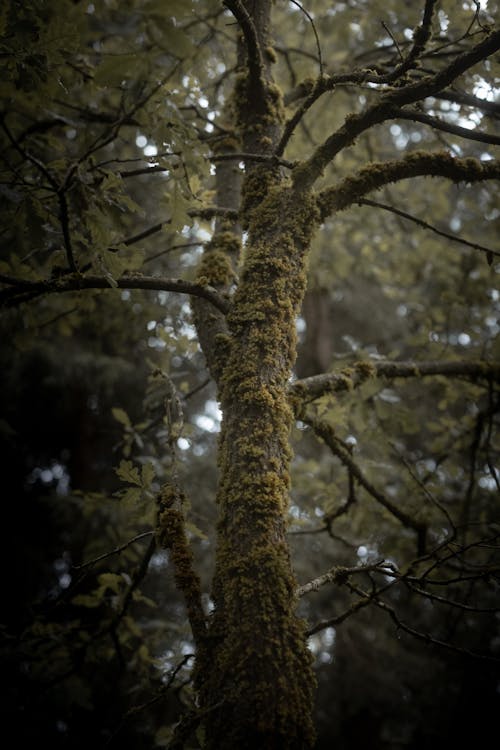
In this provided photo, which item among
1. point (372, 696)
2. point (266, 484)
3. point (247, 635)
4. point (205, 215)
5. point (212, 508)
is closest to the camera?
point (247, 635)

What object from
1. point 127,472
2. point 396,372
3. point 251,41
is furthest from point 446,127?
point 127,472

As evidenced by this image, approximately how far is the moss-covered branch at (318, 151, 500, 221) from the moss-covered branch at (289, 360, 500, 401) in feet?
2.51

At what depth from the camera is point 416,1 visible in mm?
3957

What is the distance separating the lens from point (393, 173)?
2002mm

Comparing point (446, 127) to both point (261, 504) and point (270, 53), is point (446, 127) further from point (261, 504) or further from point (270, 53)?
point (261, 504)

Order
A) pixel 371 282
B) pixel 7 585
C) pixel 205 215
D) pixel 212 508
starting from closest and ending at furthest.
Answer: pixel 205 215, pixel 212 508, pixel 7 585, pixel 371 282

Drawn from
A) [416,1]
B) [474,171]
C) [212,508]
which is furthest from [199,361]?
[416,1]

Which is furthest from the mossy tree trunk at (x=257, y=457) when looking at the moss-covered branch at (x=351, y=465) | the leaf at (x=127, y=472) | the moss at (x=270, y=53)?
the moss-covered branch at (x=351, y=465)

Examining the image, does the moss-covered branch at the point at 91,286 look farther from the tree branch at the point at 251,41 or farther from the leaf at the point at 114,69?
the tree branch at the point at 251,41

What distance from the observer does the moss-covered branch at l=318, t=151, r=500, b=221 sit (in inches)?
77.7

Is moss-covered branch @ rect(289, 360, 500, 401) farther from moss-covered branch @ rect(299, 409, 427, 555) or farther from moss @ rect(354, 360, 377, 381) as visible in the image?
moss-covered branch @ rect(299, 409, 427, 555)

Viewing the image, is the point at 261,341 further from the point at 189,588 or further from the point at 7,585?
the point at 7,585

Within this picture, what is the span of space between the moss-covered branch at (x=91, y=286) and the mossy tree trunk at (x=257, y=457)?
0.14 m

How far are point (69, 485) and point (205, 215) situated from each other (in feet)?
19.7
